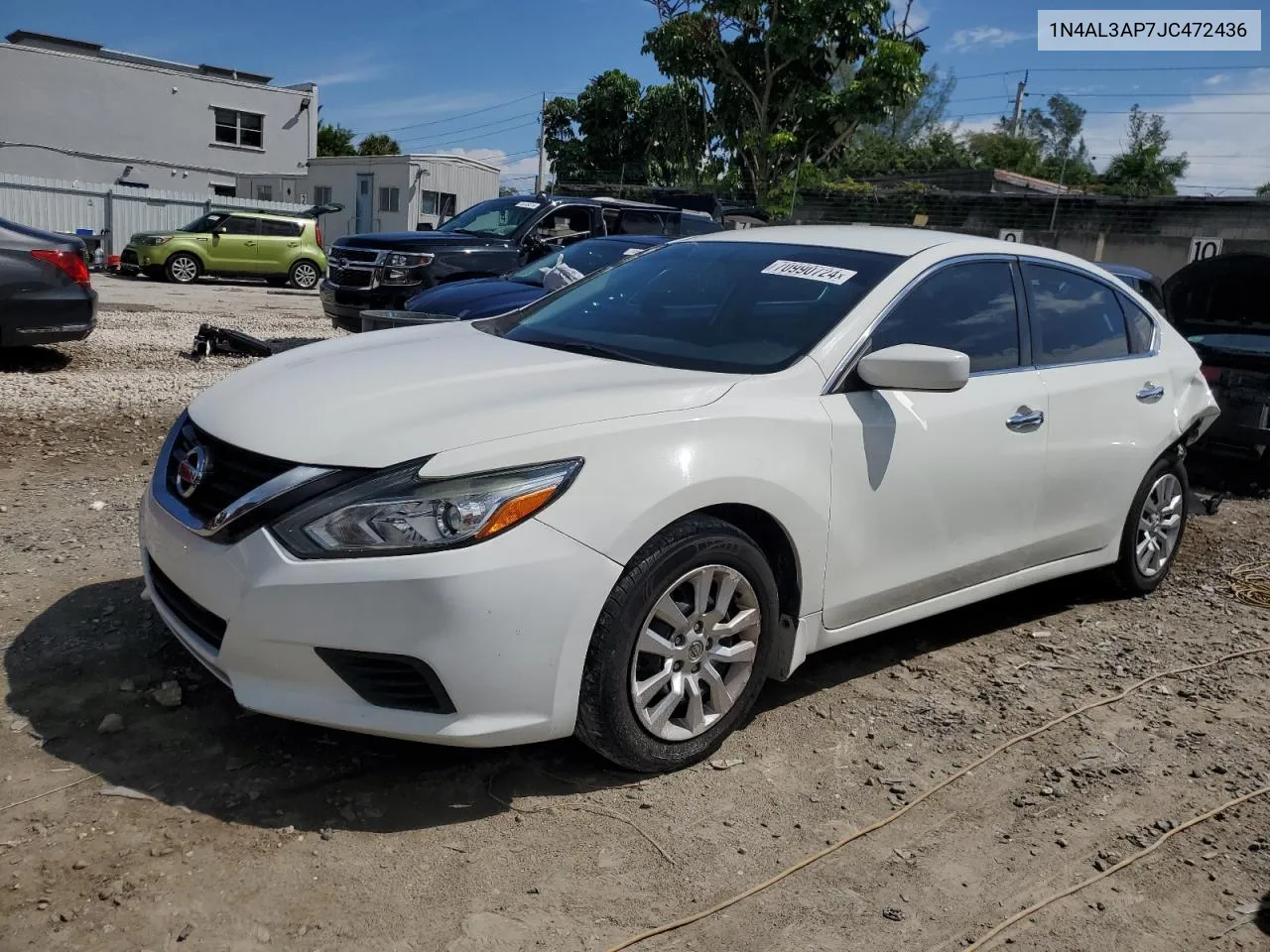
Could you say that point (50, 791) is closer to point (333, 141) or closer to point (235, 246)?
point (235, 246)

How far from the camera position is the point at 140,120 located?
36562mm

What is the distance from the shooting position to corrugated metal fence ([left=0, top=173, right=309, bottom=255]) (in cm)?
2544

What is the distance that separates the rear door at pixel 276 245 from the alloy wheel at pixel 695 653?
71.4 feet

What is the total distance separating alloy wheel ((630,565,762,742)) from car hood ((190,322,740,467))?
0.54 m

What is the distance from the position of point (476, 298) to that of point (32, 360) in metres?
4.23

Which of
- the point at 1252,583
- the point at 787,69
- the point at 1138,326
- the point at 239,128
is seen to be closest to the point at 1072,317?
the point at 1138,326

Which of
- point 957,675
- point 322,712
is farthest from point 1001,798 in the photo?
point 322,712

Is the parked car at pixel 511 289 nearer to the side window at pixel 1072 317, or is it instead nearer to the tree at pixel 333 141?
the side window at pixel 1072 317

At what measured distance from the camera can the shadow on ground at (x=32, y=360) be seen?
30.4ft

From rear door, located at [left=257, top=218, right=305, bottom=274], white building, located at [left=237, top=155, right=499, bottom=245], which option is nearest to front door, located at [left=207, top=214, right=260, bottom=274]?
rear door, located at [left=257, top=218, right=305, bottom=274]

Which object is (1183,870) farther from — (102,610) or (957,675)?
(102,610)

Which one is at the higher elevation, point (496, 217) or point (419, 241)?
point (496, 217)

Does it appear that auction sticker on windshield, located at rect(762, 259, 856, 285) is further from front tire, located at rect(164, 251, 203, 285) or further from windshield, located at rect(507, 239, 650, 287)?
front tire, located at rect(164, 251, 203, 285)

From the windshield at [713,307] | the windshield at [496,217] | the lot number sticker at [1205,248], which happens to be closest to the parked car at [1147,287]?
the windshield at [713,307]
